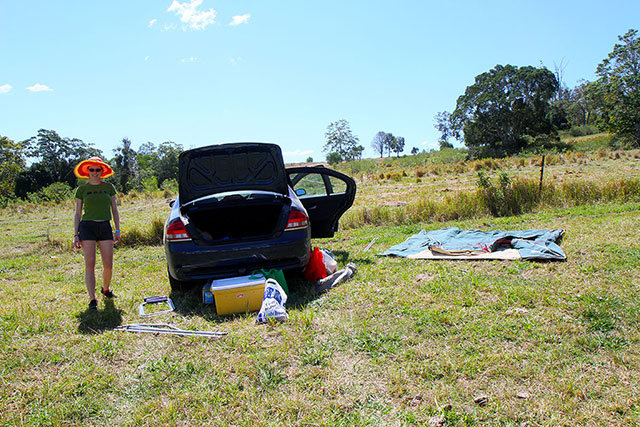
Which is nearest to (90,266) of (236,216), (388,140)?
(236,216)

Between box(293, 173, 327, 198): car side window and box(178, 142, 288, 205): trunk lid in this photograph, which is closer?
box(178, 142, 288, 205): trunk lid

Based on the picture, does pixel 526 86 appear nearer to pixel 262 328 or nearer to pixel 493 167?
pixel 493 167

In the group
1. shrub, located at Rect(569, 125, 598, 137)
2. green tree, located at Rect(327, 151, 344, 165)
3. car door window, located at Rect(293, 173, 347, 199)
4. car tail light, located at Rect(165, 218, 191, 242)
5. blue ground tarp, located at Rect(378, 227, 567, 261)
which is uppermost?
shrub, located at Rect(569, 125, 598, 137)

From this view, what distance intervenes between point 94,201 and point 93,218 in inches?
7.4

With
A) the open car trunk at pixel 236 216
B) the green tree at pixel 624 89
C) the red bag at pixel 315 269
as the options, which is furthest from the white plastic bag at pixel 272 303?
the green tree at pixel 624 89

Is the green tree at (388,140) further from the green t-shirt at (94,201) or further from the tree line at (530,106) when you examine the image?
the green t-shirt at (94,201)

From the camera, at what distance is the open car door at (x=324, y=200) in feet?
19.5

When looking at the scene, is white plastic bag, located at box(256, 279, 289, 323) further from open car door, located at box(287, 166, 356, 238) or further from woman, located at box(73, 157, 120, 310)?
open car door, located at box(287, 166, 356, 238)

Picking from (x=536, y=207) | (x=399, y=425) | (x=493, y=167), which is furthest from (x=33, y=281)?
(x=493, y=167)

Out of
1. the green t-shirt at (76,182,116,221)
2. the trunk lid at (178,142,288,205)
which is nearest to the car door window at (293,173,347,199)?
the trunk lid at (178,142,288,205)

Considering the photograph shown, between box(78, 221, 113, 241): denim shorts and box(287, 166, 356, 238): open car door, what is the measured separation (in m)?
2.44

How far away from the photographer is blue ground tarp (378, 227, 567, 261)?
530 cm

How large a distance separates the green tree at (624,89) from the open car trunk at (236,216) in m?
42.8

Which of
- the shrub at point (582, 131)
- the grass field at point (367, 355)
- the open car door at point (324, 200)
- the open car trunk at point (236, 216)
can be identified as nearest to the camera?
the grass field at point (367, 355)
